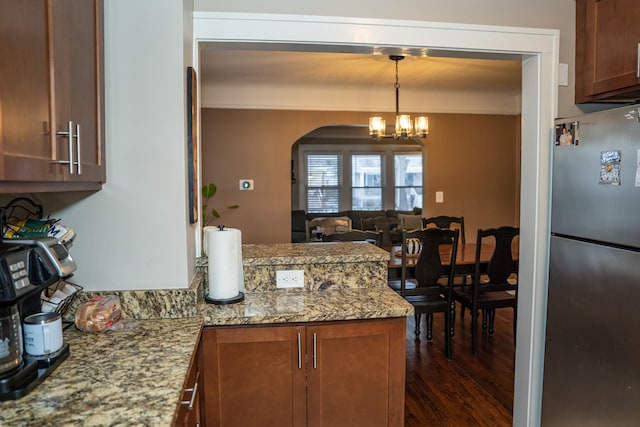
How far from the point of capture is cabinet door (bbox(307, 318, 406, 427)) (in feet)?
5.64

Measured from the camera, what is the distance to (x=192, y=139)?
1.79m

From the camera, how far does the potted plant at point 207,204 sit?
452 centimetres

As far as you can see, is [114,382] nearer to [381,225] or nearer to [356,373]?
[356,373]

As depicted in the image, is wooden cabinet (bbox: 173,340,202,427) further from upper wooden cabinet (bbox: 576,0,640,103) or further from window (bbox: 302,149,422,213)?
window (bbox: 302,149,422,213)

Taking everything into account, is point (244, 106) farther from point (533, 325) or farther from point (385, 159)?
point (385, 159)

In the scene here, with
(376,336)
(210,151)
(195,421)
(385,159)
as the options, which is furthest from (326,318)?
(385,159)

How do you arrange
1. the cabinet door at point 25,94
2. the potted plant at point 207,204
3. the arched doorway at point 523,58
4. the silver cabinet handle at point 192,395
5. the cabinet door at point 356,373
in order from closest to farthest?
the cabinet door at point 25,94, the silver cabinet handle at point 192,395, the cabinet door at point 356,373, the arched doorway at point 523,58, the potted plant at point 207,204

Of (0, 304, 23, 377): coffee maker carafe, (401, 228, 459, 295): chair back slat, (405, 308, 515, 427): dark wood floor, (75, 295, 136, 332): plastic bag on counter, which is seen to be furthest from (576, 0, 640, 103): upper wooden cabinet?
(0, 304, 23, 377): coffee maker carafe

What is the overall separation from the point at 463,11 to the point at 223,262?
1.55 m

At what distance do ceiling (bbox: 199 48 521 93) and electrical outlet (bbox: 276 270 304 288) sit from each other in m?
2.07

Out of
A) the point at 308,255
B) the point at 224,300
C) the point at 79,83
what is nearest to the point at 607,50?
the point at 308,255

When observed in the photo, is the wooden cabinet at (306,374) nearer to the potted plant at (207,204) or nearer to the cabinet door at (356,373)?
the cabinet door at (356,373)

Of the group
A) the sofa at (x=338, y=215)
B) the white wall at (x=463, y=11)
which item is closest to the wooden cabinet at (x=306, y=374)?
the white wall at (x=463, y=11)

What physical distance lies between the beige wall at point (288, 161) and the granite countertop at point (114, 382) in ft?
11.0
